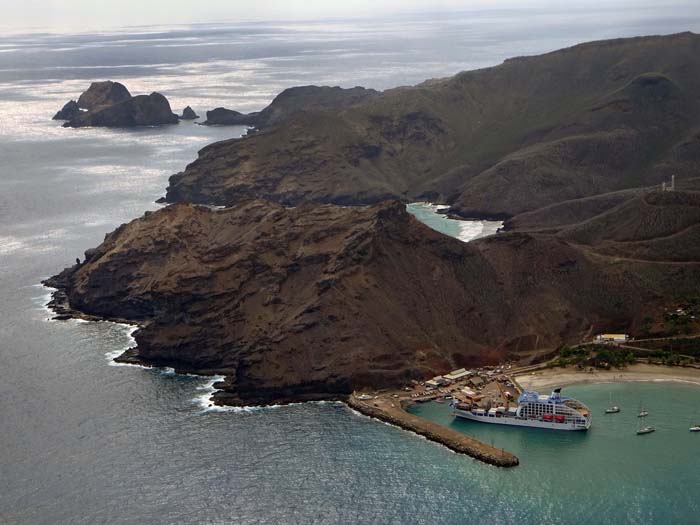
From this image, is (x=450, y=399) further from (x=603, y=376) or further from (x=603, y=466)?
(x=603, y=466)

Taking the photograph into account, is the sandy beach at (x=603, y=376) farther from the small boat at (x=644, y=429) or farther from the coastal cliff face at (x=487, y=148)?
the coastal cliff face at (x=487, y=148)

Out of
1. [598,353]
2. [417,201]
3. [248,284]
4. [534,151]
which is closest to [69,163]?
[417,201]

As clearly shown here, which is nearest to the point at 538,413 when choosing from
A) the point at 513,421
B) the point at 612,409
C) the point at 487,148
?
the point at 513,421

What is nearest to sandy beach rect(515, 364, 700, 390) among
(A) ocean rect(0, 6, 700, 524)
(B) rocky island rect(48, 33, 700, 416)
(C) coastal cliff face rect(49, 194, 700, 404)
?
(A) ocean rect(0, 6, 700, 524)

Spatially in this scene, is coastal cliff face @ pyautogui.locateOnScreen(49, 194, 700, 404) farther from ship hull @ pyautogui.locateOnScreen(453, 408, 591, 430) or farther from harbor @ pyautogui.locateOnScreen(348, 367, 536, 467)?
ship hull @ pyautogui.locateOnScreen(453, 408, 591, 430)

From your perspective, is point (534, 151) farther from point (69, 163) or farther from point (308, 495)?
point (308, 495)
